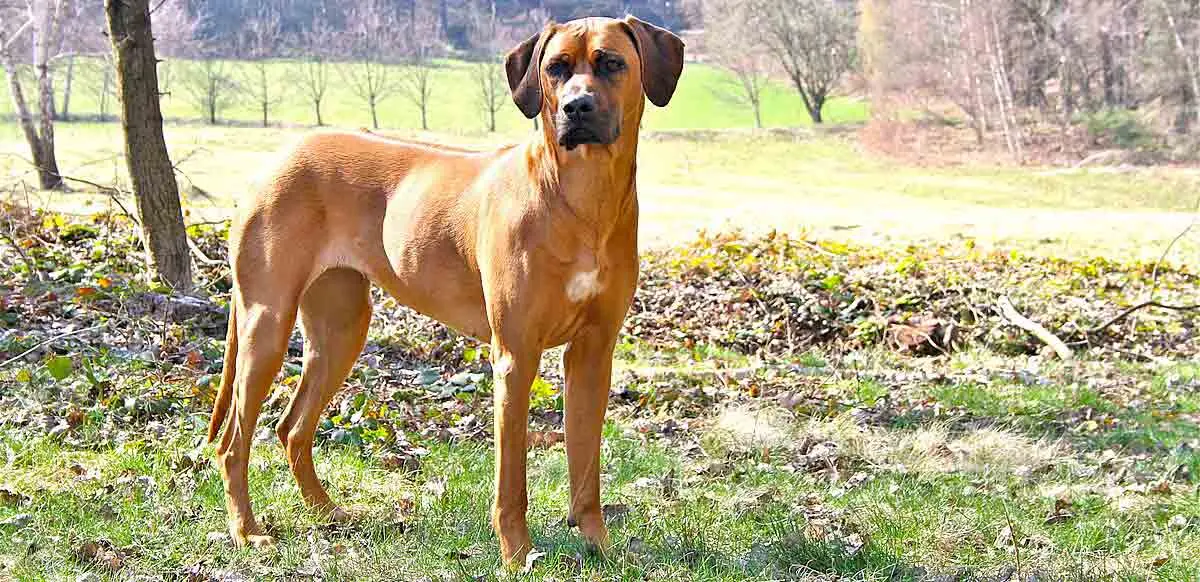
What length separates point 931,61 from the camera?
32.2m

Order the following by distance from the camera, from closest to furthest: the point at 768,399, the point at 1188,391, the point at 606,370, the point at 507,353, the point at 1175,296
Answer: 1. the point at 507,353
2. the point at 606,370
3. the point at 768,399
4. the point at 1188,391
5. the point at 1175,296

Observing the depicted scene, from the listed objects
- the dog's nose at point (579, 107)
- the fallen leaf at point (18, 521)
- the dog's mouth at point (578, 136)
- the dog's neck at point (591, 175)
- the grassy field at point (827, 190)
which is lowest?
the grassy field at point (827, 190)

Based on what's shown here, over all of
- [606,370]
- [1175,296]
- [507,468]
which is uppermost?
[606,370]

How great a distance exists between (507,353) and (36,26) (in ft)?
57.7

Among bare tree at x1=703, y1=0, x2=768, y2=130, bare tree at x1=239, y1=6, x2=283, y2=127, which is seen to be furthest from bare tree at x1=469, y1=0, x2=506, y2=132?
bare tree at x1=703, y1=0, x2=768, y2=130

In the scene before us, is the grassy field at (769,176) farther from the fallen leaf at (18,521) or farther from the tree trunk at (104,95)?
the fallen leaf at (18,521)

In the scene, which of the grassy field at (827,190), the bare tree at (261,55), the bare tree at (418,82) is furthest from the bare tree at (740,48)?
the bare tree at (261,55)

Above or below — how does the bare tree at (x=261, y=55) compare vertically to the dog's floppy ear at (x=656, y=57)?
below

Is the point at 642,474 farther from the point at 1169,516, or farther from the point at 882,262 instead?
the point at 882,262

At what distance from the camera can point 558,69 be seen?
11.1ft

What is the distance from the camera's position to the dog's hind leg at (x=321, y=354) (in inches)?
173

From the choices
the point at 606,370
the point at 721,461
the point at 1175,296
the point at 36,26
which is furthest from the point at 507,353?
the point at 36,26

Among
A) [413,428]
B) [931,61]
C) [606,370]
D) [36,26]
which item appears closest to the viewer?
[606,370]

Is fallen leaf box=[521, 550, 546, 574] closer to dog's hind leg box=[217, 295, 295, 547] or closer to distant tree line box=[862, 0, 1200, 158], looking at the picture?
dog's hind leg box=[217, 295, 295, 547]
